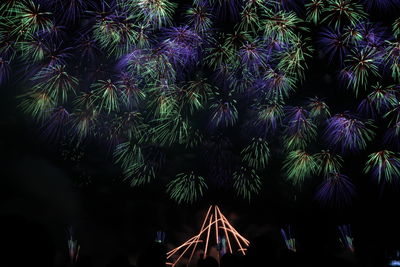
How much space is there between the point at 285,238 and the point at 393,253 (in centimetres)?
1192

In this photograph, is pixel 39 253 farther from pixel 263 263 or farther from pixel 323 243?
pixel 323 243

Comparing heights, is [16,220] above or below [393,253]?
below

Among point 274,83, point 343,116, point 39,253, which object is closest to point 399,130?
point 343,116

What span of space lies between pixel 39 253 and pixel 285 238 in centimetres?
2335

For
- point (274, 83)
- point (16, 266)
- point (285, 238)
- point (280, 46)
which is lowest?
point (16, 266)

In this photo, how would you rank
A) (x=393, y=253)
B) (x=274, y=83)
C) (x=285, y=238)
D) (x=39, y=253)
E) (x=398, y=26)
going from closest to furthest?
1. (x=39, y=253)
2. (x=393, y=253)
3. (x=398, y=26)
4. (x=274, y=83)
5. (x=285, y=238)

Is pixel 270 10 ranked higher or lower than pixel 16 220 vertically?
higher

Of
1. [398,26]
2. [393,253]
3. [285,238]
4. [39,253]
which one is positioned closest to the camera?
[39,253]

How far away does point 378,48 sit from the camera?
58.1 feet

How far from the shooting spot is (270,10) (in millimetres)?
17672

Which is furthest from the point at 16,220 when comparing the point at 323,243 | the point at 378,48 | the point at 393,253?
the point at 378,48

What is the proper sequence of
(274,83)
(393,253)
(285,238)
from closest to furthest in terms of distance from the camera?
(393,253), (274,83), (285,238)

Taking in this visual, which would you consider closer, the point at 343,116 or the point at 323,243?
the point at 323,243

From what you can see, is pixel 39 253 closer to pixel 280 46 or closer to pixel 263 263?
pixel 263 263
